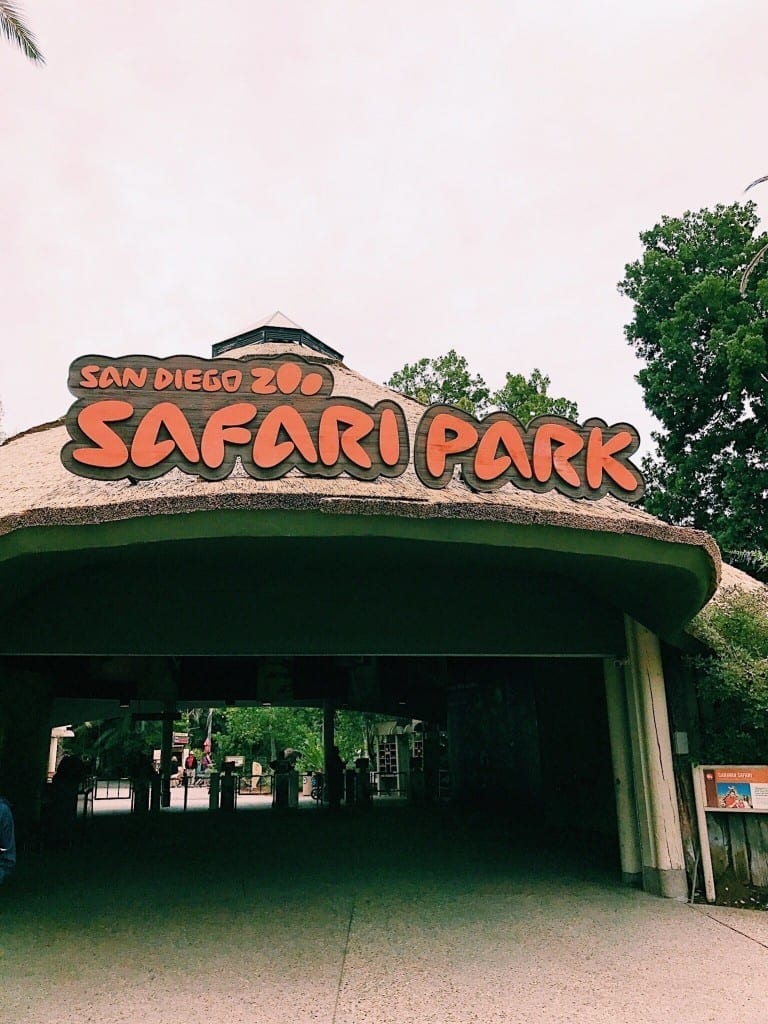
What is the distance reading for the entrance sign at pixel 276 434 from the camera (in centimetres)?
706

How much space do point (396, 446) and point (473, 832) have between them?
985cm

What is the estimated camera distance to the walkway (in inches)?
197

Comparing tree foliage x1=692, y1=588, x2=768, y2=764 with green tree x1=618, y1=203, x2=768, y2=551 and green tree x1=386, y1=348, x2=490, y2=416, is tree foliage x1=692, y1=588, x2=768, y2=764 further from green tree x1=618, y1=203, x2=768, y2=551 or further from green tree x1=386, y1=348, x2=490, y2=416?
green tree x1=386, y1=348, x2=490, y2=416

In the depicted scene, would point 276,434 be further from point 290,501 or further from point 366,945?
point 366,945

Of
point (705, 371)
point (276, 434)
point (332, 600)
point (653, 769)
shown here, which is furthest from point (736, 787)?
point (705, 371)

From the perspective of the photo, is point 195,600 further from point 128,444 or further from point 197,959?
point 197,959

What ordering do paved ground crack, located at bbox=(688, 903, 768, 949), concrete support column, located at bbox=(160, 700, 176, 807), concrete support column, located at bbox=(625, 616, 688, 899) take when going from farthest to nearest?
concrete support column, located at bbox=(160, 700, 176, 807) → concrete support column, located at bbox=(625, 616, 688, 899) → paved ground crack, located at bbox=(688, 903, 768, 949)

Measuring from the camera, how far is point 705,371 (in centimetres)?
2233

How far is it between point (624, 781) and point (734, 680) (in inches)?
79.6

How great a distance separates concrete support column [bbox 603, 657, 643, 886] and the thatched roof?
2224 mm

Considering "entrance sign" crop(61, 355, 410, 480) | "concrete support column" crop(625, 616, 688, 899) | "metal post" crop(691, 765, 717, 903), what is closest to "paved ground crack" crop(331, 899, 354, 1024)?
"concrete support column" crop(625, 616, 688, 899)

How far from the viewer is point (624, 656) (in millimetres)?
9172

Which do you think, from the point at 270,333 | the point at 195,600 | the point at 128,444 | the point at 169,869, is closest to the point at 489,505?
the point at 128,444

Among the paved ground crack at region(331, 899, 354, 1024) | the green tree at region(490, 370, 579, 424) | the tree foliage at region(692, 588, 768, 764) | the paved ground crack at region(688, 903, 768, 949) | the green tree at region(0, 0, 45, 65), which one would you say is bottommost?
the paved ground crack at region(688, 903, 768, 949)
